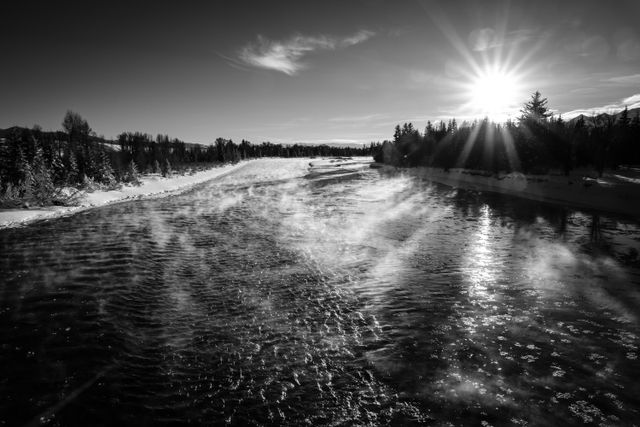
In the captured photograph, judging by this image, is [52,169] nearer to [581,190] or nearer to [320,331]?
[320,331]

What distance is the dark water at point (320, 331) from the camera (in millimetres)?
4988

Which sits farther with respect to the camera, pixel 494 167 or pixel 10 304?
pixel 494 167

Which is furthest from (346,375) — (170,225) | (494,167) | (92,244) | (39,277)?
(494,167)

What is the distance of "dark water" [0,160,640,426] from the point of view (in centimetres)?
499

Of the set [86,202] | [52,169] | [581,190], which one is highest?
[52,169]

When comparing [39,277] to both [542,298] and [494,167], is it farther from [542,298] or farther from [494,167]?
[494,167]

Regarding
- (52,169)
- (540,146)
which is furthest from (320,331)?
(540,146)

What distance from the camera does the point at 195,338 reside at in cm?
680

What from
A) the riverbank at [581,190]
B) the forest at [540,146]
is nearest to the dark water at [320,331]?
the riverbank at [581,190]

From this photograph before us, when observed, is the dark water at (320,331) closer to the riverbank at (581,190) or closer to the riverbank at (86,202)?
the riverbank at (86,202)

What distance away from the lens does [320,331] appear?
7.07 metres

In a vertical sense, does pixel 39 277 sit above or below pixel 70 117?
below

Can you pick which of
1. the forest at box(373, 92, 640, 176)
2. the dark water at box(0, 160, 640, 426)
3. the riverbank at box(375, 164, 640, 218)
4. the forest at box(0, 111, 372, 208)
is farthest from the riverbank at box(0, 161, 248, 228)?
the forest at box(373, 92, 640, 176)

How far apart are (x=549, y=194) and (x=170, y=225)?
31.9 meters
